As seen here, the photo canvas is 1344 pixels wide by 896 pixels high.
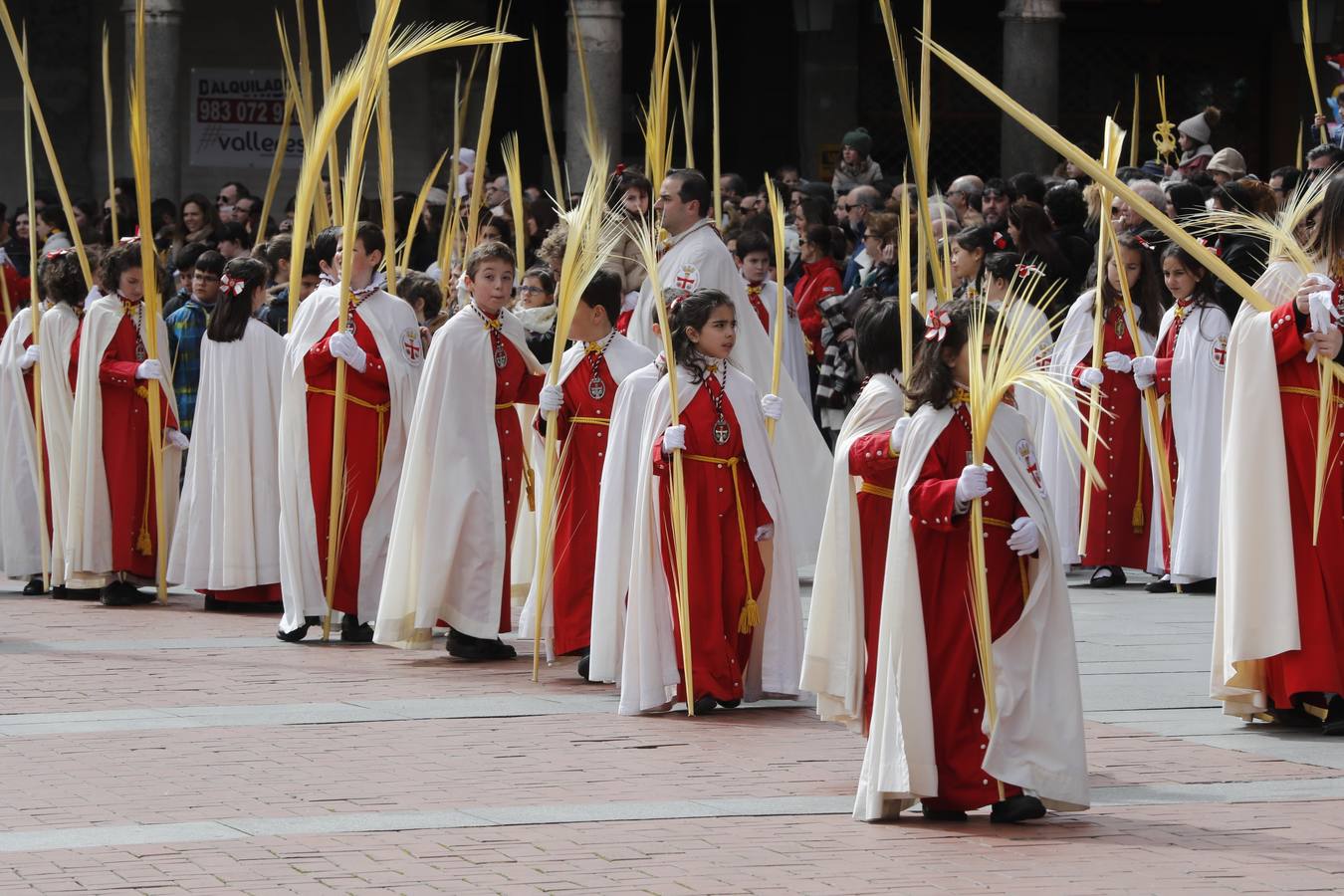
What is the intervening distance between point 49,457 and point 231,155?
11.6m

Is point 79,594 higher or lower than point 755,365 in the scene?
lower

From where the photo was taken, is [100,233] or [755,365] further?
[100,233]

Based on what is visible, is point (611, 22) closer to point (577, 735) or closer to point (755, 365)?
point (755, 365)

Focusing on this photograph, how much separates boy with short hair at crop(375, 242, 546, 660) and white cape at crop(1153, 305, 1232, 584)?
355 centimetres

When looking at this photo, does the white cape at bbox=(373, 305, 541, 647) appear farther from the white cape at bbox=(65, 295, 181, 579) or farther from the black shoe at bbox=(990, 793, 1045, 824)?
the black shoe at bbox=(990, 793, 1045, 824)

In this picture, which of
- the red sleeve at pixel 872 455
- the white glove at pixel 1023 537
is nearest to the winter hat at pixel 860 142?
the red sleeve at pixel 872 455

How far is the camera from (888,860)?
615 cm

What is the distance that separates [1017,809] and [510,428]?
4.14m

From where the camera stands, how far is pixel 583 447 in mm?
9648

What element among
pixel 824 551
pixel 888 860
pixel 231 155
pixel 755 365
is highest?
pixel 231 155

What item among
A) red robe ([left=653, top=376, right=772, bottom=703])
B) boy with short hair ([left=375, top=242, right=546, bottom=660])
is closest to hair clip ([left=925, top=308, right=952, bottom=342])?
red robe ([left=653, top=376, right=772, bottom=703])

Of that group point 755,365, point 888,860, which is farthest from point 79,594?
point 888,860

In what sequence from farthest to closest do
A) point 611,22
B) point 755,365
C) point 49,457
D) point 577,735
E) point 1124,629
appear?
point 611,22, point 49,457, point 755,365, point 1124,629, point 577,735

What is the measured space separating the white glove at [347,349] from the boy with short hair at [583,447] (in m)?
1.16
